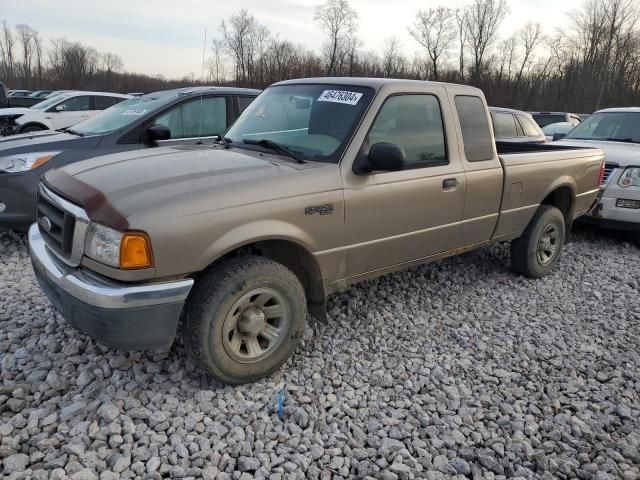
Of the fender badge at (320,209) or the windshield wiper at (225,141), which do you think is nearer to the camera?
the fender badge at (320,209)

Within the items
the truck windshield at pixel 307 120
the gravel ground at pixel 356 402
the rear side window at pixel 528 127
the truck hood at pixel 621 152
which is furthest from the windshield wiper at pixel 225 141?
the rear side window at pixel 528 127

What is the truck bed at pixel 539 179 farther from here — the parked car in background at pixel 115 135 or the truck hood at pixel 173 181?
the parked car in background at pixel 115 135

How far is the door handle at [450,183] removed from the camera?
402cm

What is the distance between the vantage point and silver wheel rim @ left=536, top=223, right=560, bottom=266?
5395 millimetres

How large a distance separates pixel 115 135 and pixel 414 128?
3.60m

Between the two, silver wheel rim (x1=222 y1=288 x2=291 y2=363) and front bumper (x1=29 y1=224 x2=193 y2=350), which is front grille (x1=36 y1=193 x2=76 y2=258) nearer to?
front bumper (x1=29 y1=224 x2=193 y2=350)

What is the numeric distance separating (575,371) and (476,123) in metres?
2.19

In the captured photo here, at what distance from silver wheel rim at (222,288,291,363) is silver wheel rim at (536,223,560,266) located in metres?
3.36

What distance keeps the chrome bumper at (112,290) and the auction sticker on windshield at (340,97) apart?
1.80 m

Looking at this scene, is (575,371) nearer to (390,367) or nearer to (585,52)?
(390,367)

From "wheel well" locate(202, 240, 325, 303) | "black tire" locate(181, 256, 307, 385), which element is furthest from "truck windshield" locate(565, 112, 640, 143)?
"black tire" locate(181, 256, 307, 385)

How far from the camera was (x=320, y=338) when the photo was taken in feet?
12.8

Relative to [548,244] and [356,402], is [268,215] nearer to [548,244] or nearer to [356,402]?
[356,402]

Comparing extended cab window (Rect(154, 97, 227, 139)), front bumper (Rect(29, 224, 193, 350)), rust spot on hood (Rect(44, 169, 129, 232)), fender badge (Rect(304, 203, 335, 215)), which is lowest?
front bumper (Rect(29, 224, 193, 350))
